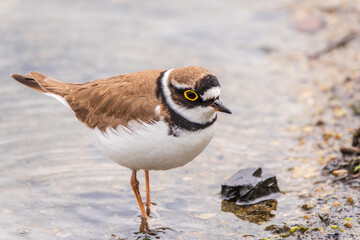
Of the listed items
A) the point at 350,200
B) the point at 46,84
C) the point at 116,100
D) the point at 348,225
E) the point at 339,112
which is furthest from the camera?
the point at 339,112

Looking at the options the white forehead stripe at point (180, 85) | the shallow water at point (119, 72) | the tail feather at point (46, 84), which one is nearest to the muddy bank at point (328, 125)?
the shallow water at point (119, 72)

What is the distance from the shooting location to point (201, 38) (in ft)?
38.3

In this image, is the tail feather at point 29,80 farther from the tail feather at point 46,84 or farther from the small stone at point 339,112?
the small stone at point 339,112

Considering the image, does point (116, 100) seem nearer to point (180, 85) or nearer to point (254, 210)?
point (180, 85)

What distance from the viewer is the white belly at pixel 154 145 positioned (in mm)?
5500

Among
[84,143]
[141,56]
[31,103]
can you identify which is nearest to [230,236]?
[84,143]

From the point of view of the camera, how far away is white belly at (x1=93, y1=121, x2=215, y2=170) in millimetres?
5500

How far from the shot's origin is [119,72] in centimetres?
1023

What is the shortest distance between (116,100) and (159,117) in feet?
2.59

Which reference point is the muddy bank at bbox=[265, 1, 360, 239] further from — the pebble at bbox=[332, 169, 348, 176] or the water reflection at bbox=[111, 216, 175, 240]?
the water reflection at bbox=[111, 216, 175, 240]

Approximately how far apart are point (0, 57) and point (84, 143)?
3.64m

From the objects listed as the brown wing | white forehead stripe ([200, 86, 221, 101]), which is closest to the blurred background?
the brown wing

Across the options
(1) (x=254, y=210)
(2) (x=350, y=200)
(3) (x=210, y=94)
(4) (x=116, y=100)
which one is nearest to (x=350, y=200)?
(2) (x=350, y=200)

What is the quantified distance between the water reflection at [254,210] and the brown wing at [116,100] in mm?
1695
